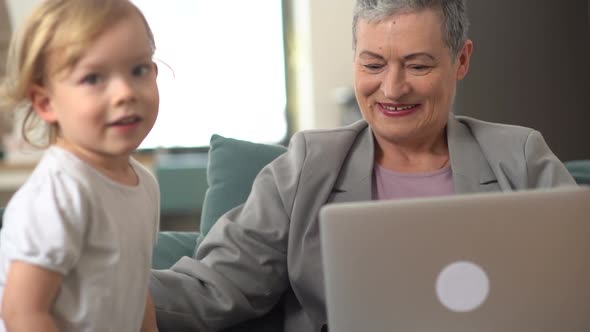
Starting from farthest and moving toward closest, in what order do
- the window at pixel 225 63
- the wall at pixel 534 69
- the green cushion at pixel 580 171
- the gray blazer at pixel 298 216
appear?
the window at pixel 225 63 → the wall at pixel 534 69 → the green cushion at pixel 580 171 → the gray blazer at pixel 298 216

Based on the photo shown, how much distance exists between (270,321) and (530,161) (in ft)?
1.98

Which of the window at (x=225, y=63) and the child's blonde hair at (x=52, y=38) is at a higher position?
the child's blonde hair at (x=52, y=38)

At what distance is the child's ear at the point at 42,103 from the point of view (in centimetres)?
102

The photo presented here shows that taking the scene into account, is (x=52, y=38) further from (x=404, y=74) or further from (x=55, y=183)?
(x=404, y=74)

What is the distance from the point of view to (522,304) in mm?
1049

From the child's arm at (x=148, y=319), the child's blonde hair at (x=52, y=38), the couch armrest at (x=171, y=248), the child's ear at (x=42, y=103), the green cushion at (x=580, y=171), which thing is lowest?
the couch armrest at (x=171, y=248)

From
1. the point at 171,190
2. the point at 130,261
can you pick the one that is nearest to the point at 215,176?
the point at 130,261

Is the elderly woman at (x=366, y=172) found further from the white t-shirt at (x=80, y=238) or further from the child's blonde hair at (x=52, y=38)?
the child's blonde hair at (x=52, y=38)

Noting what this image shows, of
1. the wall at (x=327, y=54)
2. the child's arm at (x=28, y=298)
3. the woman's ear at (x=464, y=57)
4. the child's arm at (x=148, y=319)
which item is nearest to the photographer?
the child's arm at (x=28, y=298)

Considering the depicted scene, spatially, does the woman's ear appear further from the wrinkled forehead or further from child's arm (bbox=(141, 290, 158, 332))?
child's arm (bbox=(141, 290, 158, 332))

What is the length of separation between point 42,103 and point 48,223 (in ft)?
0.58

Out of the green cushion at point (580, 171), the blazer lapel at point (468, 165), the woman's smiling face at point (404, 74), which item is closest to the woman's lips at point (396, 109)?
the woman's smiling face at point (404, 74)

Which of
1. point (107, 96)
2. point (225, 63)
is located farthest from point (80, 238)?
point (225, 63)

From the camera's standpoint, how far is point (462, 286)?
101 centimetres
